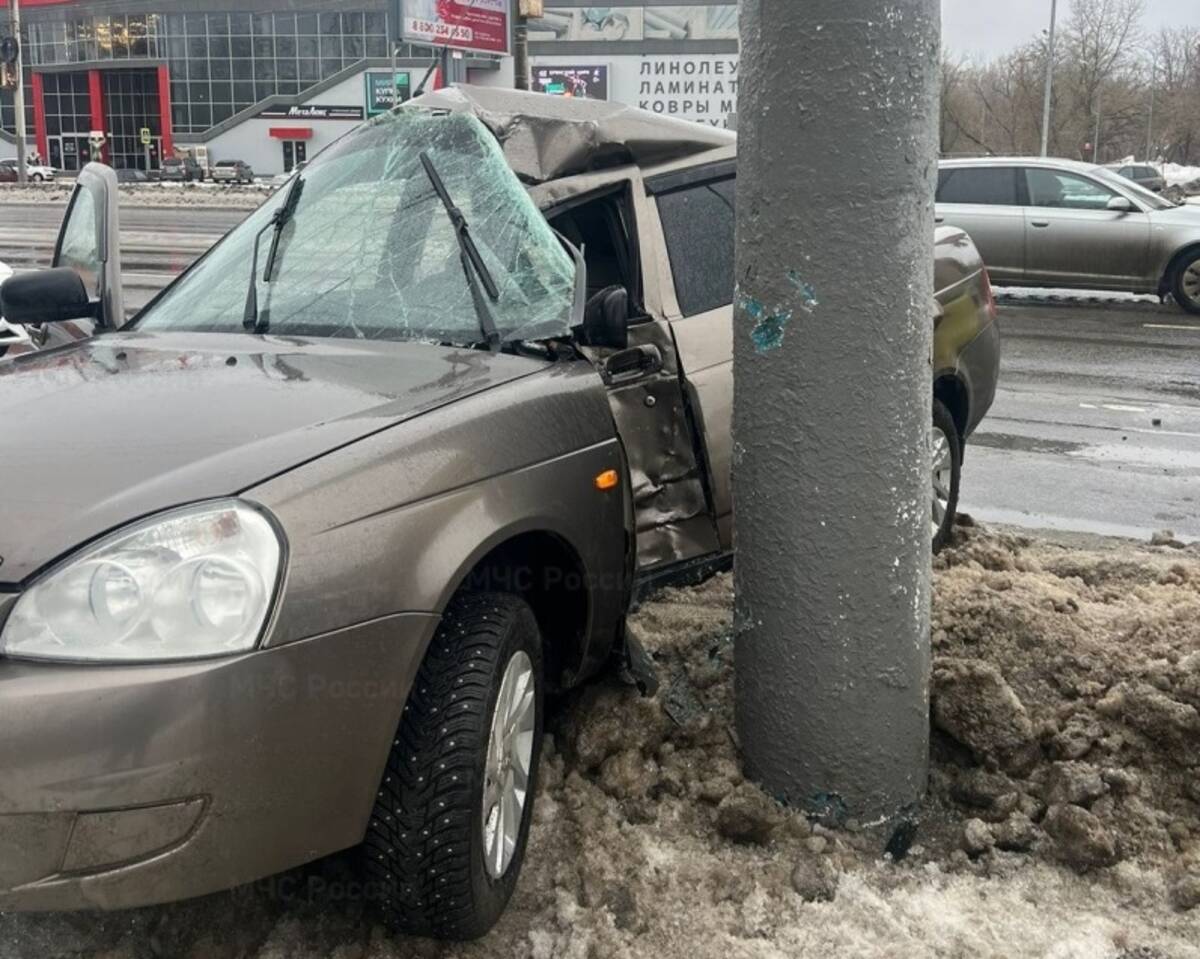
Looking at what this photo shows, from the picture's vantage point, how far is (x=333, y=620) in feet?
7.34

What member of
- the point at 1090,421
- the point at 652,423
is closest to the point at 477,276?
the point at 652,423

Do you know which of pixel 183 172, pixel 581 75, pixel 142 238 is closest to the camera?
pixel 142 238

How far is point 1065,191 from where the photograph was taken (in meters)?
15.1

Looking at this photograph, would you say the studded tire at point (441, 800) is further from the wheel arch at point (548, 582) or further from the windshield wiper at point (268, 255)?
the windshield wiper at point (268, 255)

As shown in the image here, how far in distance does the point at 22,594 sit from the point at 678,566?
208 cm

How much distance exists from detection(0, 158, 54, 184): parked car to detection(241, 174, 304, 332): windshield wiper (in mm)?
61030

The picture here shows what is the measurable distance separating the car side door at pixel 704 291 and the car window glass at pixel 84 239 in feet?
5.95

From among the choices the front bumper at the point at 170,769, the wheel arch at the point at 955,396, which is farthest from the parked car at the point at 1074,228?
the front bumper at the point at 170,769

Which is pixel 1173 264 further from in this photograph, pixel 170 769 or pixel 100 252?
pixel 170 769

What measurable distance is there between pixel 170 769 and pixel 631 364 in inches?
78.0

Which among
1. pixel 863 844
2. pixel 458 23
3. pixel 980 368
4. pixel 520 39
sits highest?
pixel 458 23

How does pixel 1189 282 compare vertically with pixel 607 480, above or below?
below

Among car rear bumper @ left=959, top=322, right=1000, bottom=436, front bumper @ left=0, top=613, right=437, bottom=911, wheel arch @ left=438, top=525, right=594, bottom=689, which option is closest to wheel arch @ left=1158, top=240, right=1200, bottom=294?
car rear bumper @ left=959, top=322, right=1000, bottom=436

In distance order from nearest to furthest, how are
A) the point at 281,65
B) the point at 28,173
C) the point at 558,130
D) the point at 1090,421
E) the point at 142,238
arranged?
the point at 558,130 → the point at 1090,421 → the point at 142,238 → the point at 28,173 → the point at 281,65
